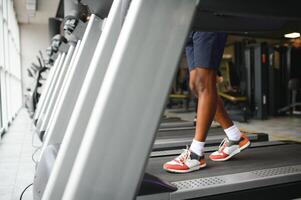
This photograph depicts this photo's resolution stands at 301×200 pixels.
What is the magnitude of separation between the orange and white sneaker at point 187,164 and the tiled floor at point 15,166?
854 millimetres

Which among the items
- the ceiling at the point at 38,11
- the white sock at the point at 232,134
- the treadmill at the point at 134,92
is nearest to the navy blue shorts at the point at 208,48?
the white sock at the point at 232,134

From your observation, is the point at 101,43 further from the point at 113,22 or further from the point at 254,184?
the point at 254,184

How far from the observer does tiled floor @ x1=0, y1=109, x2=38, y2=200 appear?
6.28 feet

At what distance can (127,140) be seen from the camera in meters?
0.92

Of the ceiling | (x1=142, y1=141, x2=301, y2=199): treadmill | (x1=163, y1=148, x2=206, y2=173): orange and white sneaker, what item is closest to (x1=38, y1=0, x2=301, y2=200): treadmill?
(x1=142, y1=141, x2=301, y2=199): treadmill

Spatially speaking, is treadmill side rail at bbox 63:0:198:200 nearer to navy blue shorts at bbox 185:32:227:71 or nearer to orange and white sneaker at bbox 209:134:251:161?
navy blue shorts at bbox 185:32:227:71

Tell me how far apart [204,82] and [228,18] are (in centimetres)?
A: 73

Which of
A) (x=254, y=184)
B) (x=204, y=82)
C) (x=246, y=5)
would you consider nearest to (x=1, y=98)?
(x=204, y=82)

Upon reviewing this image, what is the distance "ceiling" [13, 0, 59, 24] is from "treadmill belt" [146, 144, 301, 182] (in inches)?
358

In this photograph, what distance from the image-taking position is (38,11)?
1104 cm

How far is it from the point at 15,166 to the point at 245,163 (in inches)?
71.8

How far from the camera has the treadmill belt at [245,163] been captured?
1674 millimetres

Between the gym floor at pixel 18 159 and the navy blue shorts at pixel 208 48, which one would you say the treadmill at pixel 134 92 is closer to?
the navy blue shorts at pixel 208 48

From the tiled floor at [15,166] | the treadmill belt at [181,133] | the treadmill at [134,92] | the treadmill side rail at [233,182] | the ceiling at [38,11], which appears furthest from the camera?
the ceiling at [38,11]
